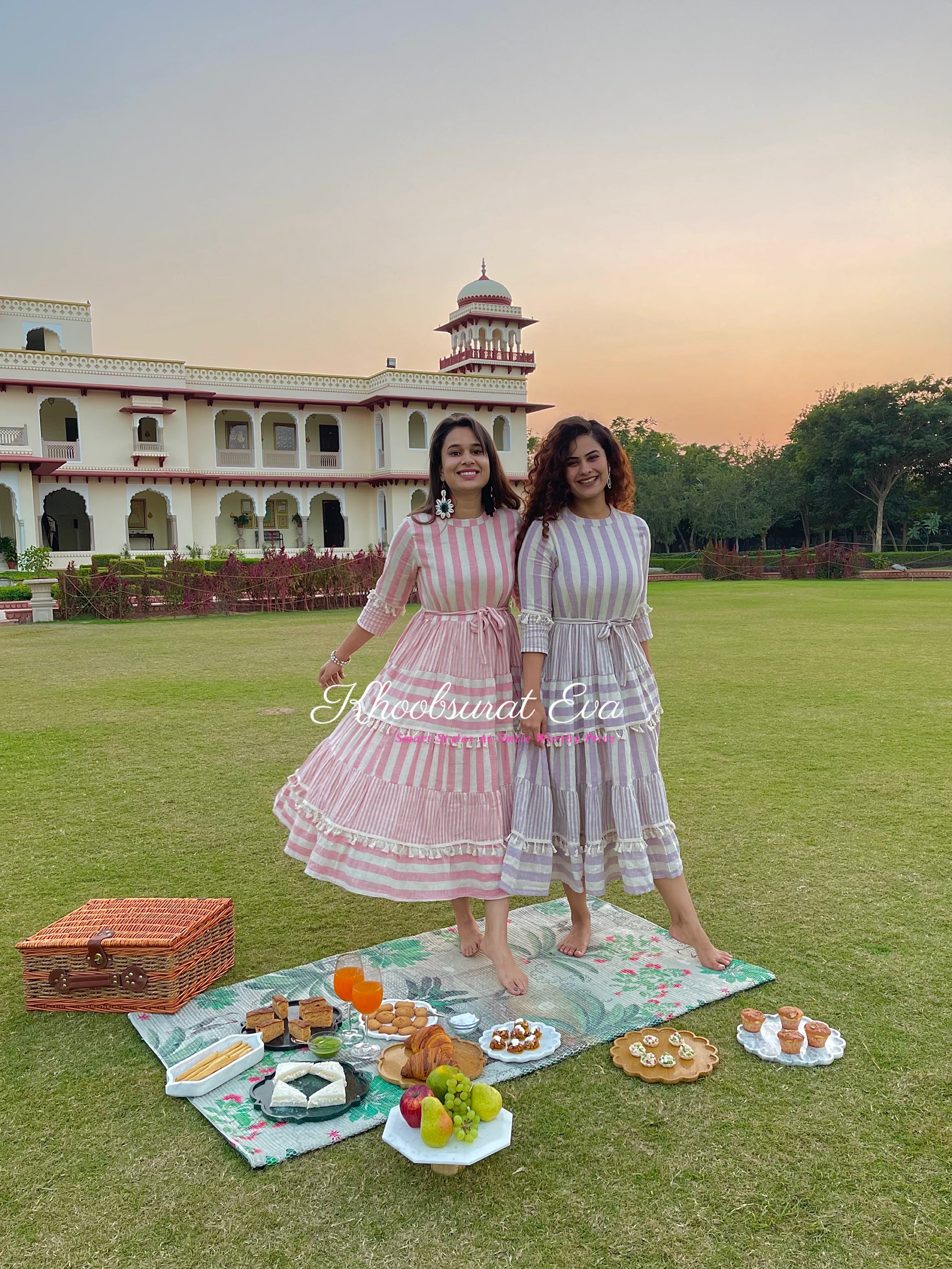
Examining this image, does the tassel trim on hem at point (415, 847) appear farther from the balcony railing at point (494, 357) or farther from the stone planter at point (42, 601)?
the balcony railing at point (494, 357)

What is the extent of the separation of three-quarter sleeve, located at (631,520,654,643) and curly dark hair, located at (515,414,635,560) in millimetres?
148

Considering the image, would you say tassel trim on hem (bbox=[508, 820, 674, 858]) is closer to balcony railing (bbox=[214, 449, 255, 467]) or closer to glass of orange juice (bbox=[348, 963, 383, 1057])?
glass of orange juice (bbox=[348, 963, 383, 1057])

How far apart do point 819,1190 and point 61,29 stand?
40.0ft

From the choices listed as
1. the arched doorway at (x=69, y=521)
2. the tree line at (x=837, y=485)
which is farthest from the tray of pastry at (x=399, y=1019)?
the tree line at (x=837, y=485)

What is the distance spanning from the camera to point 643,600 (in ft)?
10.4

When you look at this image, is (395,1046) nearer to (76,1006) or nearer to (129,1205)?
(129,1205)

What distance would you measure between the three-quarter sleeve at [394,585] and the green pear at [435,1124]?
163cm

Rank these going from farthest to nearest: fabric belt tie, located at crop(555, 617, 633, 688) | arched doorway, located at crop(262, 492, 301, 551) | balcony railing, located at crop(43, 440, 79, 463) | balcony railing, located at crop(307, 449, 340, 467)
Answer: balcony railing, located at crop(307, 449, 340, 467) → arched doorway, located at crop(262, 492, 301, 551) → balcony railing, located at crop(43, 440, 79, 463) → fabric belt tie, located at crop(555, 617, 633, 688)

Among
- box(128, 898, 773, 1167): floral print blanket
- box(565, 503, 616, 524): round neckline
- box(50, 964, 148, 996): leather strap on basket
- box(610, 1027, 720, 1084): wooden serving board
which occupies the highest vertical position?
box(565, 503, 616, 524): round neckline

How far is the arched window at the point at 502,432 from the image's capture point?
33719mm

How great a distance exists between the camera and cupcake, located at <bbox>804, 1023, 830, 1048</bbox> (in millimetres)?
2566

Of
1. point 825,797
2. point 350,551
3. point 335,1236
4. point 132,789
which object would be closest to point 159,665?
point 132,789

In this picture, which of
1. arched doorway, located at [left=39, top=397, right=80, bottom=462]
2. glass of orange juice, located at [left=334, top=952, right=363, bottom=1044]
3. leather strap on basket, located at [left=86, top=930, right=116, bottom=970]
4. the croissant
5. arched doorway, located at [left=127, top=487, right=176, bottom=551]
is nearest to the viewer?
the croissant

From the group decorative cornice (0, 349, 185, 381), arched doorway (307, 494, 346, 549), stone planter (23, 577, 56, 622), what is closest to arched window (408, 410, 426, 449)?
arched doorway (307, 494, 346, 549)
